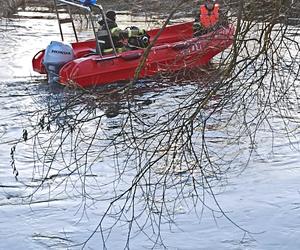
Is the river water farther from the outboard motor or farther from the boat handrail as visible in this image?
the outboard motor

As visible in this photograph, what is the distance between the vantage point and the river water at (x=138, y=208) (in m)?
4.98

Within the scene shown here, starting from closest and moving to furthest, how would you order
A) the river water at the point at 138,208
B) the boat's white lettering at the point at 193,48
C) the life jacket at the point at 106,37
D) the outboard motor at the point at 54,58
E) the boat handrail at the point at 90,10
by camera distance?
the boat's white lettering at the point at 193,48, the river water at the point at 138,208, the boat handrail at the point at 90,10, the life jacket at the point at 106,37, the outboard motor at the point at 54,58

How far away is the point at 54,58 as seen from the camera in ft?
30.6

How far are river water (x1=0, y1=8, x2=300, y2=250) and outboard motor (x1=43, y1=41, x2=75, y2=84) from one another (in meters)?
1.84

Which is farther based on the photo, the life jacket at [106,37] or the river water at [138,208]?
the life jacket at [106,37]

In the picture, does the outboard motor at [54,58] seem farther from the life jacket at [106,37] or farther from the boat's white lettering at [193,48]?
the boat's white lettering at [193,48]

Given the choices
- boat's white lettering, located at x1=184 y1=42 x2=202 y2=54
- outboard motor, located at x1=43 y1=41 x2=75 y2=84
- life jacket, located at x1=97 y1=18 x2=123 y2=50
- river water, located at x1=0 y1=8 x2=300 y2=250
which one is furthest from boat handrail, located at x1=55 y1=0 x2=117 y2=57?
boat's white lettering, located at x1=184 y1=42 x2=202 y2=54

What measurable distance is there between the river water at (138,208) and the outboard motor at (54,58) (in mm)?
1837

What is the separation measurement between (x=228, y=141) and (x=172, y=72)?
87.2 inches

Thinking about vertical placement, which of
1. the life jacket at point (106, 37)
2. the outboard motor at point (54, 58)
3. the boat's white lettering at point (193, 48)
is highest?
the boat's white lettering at point (193, 48)

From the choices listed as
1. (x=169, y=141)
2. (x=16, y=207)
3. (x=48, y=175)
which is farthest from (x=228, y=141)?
(x=169, y=141)

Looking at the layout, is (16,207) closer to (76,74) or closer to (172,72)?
(172,72)

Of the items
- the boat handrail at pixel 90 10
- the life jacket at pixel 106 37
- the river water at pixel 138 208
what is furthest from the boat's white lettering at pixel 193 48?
the life jacket at pixel 106 37

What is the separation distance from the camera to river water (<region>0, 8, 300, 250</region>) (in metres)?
4.98
